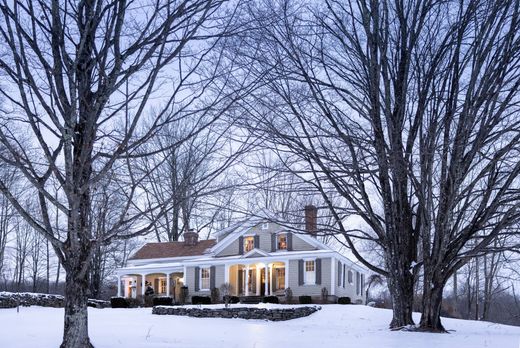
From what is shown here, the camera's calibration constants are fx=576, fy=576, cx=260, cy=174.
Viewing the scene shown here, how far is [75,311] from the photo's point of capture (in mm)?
7812

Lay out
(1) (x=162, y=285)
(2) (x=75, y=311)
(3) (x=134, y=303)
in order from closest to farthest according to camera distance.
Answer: (2) (x=75, y=311) → (3) (x=134, y=303) → (1) (x=162, y=285)

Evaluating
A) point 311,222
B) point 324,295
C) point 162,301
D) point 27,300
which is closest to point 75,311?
point 311,222

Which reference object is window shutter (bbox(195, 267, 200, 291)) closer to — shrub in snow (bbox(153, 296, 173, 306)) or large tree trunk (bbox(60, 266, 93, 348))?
shrub in snow (bbox(153, 296, 173, 306))

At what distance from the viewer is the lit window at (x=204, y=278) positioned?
3678 centimetres

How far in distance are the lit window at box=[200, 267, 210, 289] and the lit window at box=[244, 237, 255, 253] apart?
9.40 ft

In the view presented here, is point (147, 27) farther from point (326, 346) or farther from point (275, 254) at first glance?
point (275, 254)

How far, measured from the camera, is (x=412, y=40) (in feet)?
36.8

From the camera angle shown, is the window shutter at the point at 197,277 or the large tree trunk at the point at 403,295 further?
the window shutter at the point at 197,277

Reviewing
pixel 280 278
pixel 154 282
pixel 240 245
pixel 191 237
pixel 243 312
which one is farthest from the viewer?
pixel 154 282

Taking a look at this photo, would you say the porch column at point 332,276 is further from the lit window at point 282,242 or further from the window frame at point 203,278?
the window frame at point 203,278

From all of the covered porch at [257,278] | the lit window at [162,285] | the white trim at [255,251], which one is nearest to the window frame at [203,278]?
the covered porch at [257,278]

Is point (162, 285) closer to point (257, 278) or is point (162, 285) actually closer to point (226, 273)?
point (226, 273)

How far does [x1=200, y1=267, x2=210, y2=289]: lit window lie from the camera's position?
3678 cm

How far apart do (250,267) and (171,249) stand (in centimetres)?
702
